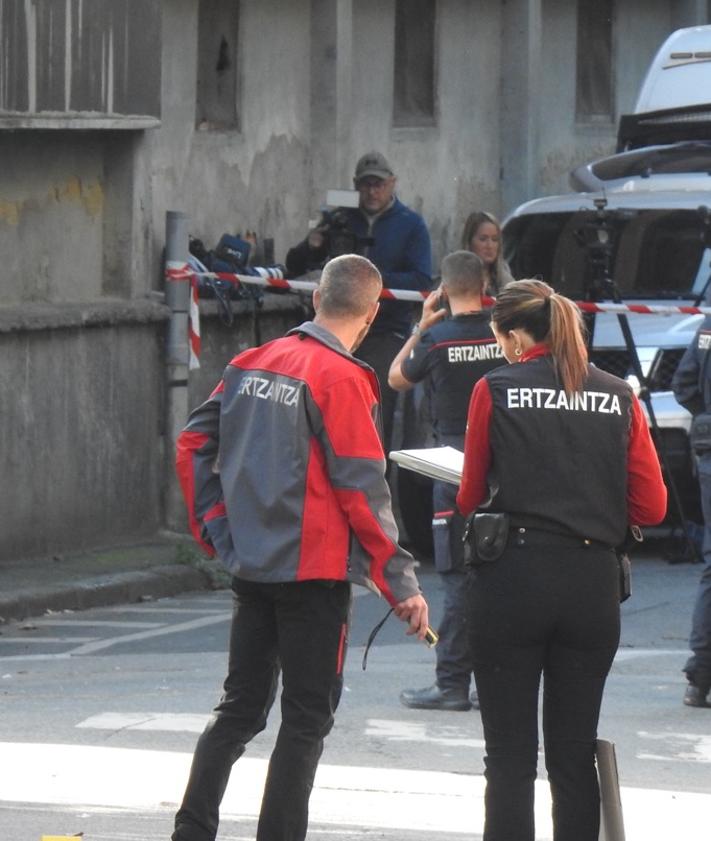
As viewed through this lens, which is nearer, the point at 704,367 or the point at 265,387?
the point at 265,387

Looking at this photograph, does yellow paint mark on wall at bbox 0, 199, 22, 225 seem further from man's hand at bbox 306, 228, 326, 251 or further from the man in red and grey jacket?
the man in red and grey jacket

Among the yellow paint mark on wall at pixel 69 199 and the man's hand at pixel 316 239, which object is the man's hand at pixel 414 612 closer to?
the yellow paint mark on wall at pixel 69 199

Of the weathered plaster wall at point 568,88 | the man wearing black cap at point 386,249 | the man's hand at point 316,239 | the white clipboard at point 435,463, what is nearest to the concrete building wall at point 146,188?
the man's hand at point 316,239

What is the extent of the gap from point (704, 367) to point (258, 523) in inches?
138

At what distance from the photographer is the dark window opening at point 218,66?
49.7 feet

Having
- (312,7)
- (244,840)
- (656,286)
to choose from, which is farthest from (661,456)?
(244,840)

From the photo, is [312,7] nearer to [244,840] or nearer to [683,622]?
[683,622]

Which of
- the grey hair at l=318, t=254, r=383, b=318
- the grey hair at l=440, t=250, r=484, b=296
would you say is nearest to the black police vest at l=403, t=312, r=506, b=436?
the grey hair at l=440, t=250, r=484, b=296

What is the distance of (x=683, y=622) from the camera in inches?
426

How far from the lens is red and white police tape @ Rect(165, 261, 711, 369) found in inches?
509

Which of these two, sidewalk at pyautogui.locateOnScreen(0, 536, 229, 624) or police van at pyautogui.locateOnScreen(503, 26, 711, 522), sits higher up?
police van at pyautogui.locateOnScreen(503, 26, 711, 522)

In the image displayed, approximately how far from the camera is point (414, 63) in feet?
60.6

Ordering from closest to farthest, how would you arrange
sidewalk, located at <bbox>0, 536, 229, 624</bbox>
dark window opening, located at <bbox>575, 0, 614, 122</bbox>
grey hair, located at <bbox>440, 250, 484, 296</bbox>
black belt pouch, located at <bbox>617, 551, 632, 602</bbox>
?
black belt pouch, located at <bbox>617, 551, 632, 602</bbox> → grey hair, located at <bbox>440, 250, 484, 296</bbox> → sidewalk, located at <bbox>0, 536, 229, 624</bbox> → dark window opening, located at <bbox>575, 0, 614, 122</bbox>

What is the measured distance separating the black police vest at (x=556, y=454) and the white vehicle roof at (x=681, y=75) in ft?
37.2
